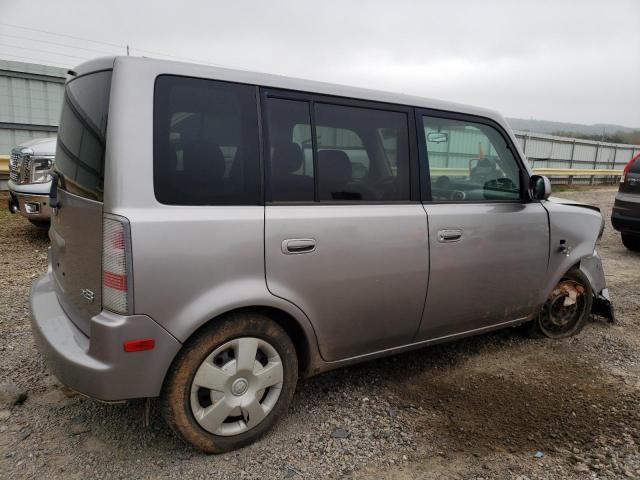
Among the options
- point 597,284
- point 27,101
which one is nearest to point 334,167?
point 597,284

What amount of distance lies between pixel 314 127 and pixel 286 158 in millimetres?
264

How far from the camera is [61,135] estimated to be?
112 inches

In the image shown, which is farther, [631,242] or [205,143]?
[631,242]

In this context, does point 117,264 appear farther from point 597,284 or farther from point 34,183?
point 34,183

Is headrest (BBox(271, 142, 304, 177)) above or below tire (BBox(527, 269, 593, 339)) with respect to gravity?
above

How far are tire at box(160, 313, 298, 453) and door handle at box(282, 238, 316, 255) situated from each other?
364mm

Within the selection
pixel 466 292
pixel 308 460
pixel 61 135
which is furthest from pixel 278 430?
pixel 61 135

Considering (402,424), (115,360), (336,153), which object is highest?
(336,153)

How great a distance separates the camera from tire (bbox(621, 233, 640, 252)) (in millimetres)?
7904

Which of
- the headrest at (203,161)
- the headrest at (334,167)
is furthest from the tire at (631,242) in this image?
the headrest at (203,161)

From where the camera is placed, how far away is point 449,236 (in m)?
3.05

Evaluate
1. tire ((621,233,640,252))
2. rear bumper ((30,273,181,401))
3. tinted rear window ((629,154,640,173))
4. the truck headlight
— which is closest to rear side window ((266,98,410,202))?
rear bumper ((30,273,181,401))

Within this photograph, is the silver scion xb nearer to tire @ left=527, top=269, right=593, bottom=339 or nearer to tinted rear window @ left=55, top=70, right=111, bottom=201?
tinted rear window @ left=55, top=70, right=111, bottom=201

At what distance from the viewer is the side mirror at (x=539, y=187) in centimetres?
345
